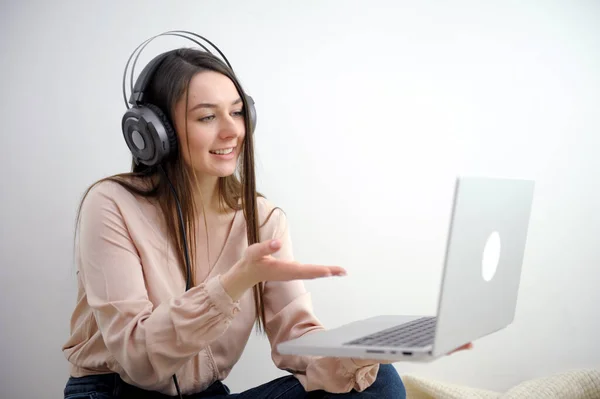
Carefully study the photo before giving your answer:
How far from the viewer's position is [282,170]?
2.18 meters

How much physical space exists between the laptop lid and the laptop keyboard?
60mm

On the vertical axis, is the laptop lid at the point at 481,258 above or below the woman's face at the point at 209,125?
below

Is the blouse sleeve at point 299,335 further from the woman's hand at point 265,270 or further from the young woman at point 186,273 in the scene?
the woman's hand at point 265,270

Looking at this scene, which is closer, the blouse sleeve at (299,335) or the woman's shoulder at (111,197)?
the blouse sleeve at (299,335)

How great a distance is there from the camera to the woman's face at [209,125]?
151cm

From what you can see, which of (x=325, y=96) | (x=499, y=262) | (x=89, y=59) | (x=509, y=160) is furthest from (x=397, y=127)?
(x=499, y=262)

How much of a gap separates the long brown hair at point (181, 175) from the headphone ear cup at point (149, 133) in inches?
2.2

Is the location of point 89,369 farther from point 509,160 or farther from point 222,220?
point 509,160

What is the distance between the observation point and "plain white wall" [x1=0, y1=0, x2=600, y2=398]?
6.63ft

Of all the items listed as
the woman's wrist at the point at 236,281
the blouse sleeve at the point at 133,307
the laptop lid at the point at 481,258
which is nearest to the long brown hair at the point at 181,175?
the blouse sleeve at the point at 133,307

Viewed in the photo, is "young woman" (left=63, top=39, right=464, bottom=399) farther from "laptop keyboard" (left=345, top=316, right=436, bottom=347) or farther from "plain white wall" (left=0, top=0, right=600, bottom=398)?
"plain white wall" (left=0, top=0, right=600, bottom=398)

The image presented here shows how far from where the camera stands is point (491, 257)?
115cm

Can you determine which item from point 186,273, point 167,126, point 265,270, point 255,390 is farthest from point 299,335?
point 167,126

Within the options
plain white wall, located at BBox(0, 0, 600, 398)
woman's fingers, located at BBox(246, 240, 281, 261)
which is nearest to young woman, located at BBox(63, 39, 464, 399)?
woman's fingers, located at BBox(246, 240, 281, 261)
